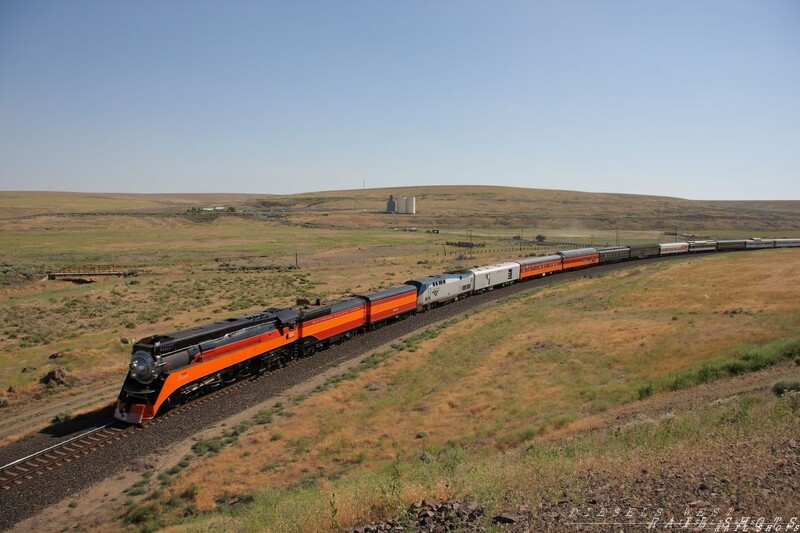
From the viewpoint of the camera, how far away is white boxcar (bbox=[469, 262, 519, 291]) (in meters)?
52.6

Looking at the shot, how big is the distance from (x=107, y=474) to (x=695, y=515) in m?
18.1

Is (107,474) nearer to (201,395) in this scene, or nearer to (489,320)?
(201,395)

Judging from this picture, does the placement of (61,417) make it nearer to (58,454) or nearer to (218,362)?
(58,454)

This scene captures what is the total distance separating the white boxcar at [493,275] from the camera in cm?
5256

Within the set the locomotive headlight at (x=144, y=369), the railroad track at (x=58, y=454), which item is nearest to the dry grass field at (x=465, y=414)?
the railroad track at (x=58, y=454)

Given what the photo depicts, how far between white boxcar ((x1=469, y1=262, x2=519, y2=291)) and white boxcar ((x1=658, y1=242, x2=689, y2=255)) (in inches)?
1410

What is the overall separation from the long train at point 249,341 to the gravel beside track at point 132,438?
0.87 metres

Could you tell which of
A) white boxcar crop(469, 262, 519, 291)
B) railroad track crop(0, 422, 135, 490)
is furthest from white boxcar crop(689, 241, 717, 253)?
railroad track crop(0, 422, 135, 490)

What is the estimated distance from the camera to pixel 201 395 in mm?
25125

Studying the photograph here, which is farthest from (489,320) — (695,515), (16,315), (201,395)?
(16,315)

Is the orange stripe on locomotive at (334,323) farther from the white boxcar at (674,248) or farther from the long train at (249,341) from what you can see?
the white boxcar at (674,248)

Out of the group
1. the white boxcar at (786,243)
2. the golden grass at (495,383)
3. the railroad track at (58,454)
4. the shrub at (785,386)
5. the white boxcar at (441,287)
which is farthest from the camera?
the white boxcar at (786,243)

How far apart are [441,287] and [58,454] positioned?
3234cm

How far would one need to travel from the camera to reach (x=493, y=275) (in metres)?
54.8
